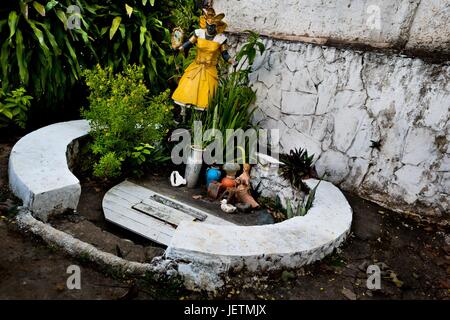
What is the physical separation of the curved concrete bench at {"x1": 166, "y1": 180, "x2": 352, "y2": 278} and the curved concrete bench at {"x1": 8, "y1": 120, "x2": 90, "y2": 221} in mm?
1031

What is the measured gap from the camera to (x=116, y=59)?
5.05 metres

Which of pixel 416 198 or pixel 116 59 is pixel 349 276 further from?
pixel 116 59

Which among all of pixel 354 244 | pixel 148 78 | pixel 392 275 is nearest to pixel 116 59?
pixel 148 78

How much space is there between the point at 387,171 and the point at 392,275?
133 cm

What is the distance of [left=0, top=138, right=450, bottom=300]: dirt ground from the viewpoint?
2324 mm

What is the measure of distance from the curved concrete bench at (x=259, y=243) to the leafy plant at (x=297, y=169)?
76 cm

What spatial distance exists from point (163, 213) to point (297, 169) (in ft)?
4.75

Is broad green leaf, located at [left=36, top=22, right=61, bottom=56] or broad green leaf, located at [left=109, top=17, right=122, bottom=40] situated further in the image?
broad green leaf, located at [left=109, top=17, right=122, bottom=40]

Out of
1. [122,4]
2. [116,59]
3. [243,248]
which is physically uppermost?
[122,4]

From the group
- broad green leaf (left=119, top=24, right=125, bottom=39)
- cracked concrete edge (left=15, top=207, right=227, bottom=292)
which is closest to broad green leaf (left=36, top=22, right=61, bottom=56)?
broad green leaf (left=119, top=24, right=125, bottom=39)

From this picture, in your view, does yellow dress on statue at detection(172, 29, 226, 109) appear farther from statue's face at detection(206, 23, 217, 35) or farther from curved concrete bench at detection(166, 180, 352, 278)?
curved concrete bench at detection(166, 180, 352, 278)

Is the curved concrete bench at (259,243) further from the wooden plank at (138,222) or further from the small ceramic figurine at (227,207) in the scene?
the small ceramic figurine at (227,207)
